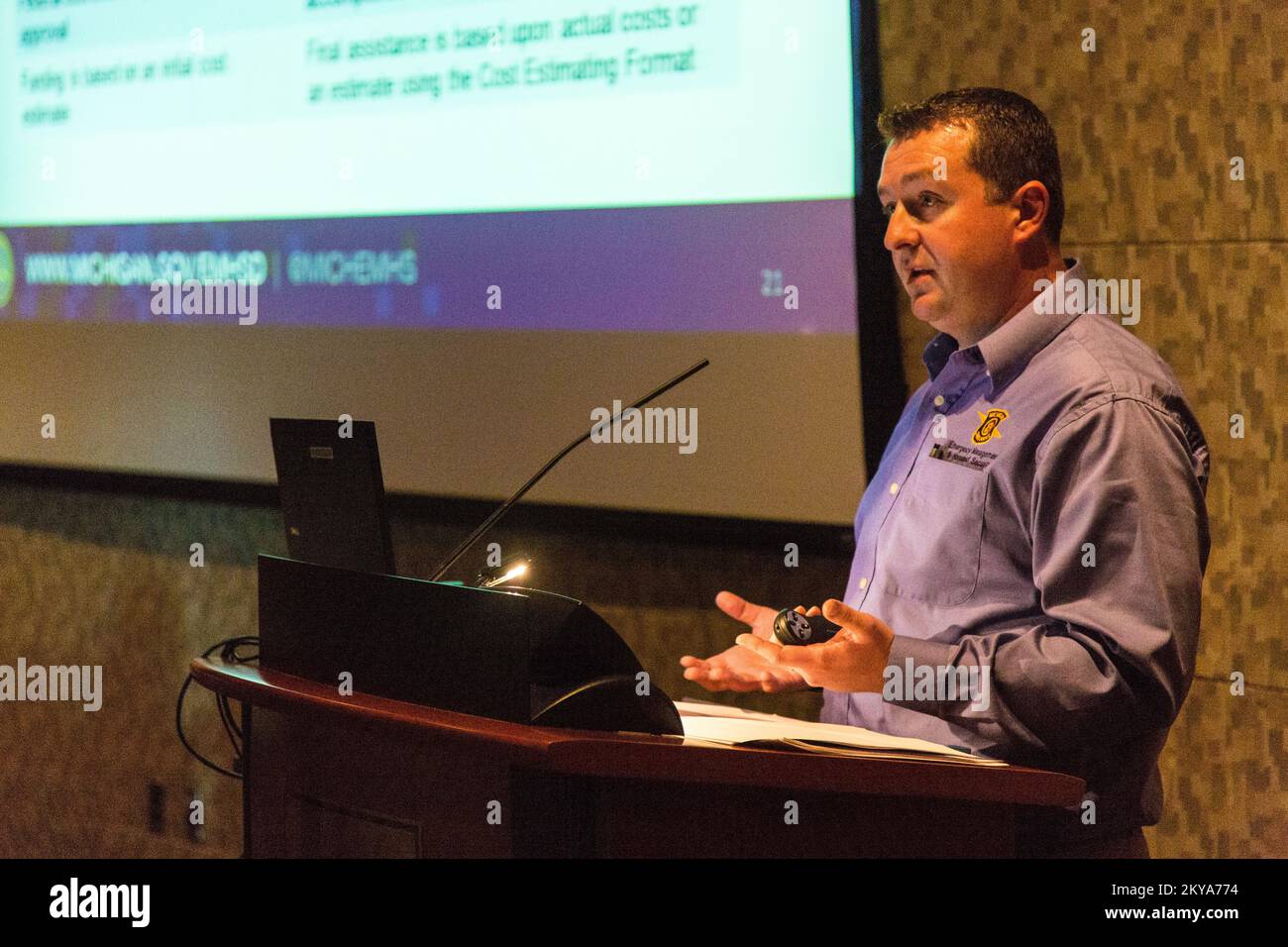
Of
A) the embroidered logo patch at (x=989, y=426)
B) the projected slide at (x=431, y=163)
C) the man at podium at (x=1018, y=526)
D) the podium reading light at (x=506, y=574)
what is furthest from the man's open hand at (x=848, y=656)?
the projected slide at (x=431, y=163)

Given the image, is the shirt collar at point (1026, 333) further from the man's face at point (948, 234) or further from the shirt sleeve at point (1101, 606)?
the shirt sleeve at point (1101, 606)

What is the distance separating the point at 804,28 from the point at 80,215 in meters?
1.93

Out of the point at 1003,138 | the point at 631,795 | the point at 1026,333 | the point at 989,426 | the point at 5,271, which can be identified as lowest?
the point at 631,795

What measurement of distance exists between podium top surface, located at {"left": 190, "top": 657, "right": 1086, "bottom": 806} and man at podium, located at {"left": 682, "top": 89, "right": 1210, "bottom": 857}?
153mm

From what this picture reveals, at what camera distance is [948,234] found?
1538 millimetres

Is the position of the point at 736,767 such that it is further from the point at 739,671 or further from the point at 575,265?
the point at 575,265

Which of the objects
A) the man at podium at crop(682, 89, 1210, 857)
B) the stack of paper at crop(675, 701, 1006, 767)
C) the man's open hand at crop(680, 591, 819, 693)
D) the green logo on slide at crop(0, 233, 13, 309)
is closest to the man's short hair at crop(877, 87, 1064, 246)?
the man at podium at crop(682, 89, 1210, 857)

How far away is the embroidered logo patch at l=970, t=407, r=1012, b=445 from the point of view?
1495mm

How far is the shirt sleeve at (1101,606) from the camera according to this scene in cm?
125

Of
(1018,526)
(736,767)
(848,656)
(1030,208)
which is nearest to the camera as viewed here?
(736,767)

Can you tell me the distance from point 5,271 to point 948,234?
2.73 metres

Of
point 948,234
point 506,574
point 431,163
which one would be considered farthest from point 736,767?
point 431,163

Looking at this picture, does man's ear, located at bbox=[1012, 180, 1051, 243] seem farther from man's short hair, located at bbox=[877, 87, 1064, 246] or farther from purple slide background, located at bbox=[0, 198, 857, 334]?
purple slide background, located at bbox=[0, 198, 857, 334]
